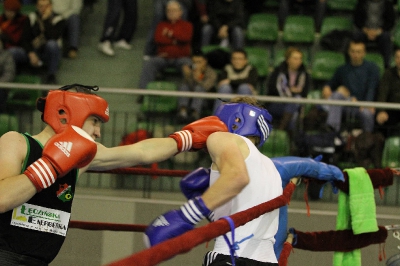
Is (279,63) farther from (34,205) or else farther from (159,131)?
(34,205)

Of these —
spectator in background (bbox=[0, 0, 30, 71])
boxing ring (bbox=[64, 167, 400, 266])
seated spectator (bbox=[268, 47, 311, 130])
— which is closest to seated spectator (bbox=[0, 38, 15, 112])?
spectator in background (bbox=[0, 0, 30, 71])

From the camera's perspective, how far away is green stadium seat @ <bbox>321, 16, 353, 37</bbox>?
7910 millimetres

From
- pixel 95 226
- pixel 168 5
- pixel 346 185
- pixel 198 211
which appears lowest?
pixel 95 226

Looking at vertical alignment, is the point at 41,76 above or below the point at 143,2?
below

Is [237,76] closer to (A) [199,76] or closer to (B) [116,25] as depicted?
(A) [199,76]

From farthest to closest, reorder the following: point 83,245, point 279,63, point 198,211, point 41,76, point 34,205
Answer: point 41,76
point 279,63
point 83,245
point 34,205
point 198,211

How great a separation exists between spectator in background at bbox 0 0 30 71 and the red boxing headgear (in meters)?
5.03

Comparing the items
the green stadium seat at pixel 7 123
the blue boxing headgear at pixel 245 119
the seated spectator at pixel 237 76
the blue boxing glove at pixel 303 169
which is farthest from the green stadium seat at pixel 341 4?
the blue boxing headgear at pixel 245 119

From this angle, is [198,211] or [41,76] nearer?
[198,211]

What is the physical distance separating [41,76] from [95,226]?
4189 millimetres

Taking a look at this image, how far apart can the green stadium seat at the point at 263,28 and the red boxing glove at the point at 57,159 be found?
5727mm

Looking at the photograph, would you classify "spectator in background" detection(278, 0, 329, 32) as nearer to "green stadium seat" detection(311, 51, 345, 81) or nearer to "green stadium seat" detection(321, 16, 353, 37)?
"green stadium seat" detection(321, 16, 353, 37)

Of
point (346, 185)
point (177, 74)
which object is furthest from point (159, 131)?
point (346, 185)

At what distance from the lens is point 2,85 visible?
5840 mm
